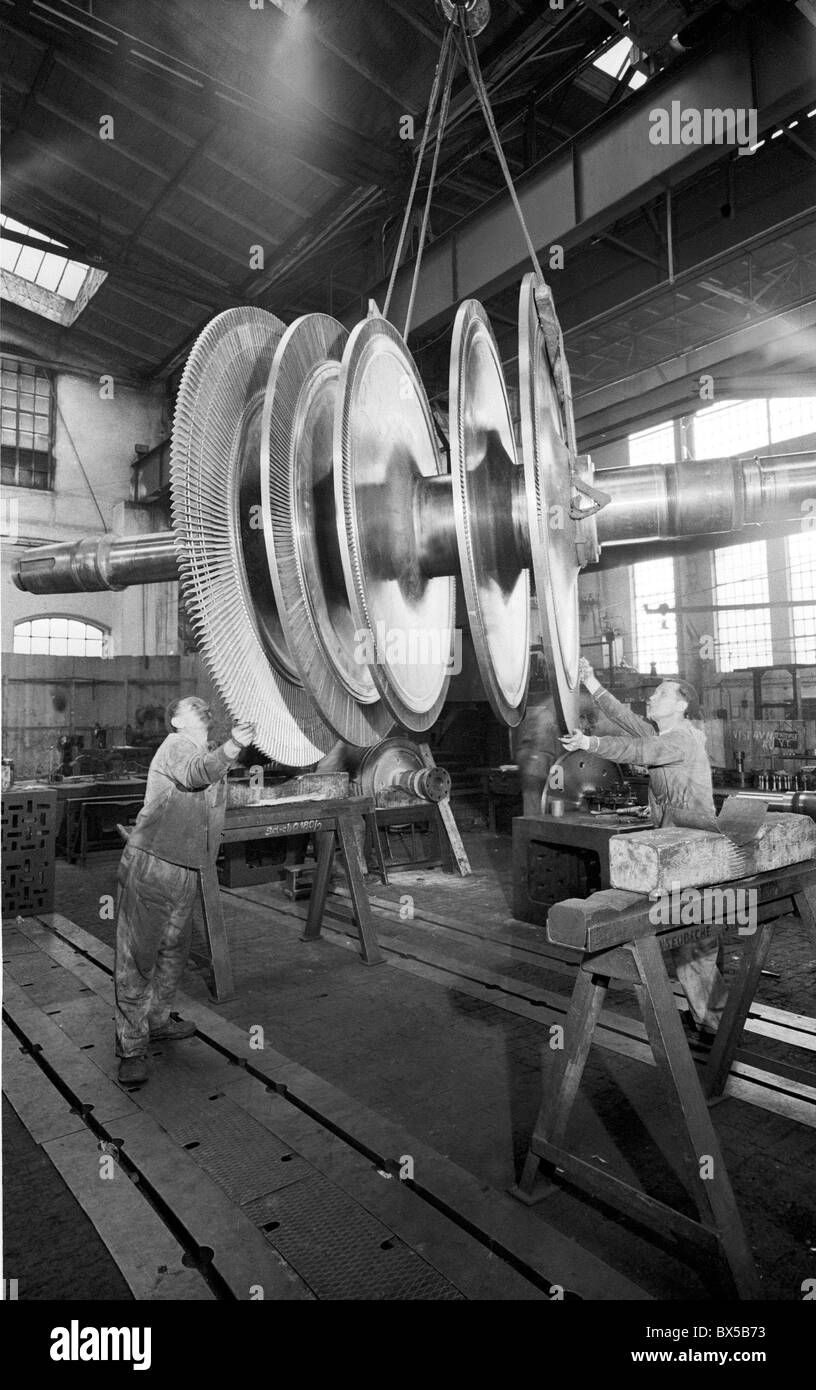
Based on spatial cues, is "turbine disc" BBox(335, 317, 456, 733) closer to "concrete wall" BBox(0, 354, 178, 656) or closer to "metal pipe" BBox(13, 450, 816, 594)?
"metal pipe" BBox(13, 450, 816, 594)

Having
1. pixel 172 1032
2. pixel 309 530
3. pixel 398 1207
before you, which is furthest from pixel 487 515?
pixel 172 1032

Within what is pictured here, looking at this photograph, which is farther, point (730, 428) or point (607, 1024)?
point (730, 428)

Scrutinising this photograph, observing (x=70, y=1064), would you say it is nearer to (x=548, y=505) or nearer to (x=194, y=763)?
(x=194, y=763)

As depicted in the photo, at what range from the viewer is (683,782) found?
3.52 metres

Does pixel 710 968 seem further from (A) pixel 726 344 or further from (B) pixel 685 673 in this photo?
(B) pixel 685 673

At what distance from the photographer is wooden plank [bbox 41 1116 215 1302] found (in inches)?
77.7

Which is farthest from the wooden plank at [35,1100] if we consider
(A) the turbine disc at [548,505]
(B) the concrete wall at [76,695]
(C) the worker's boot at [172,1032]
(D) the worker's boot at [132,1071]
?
(B) the concrete wall at [76,695]

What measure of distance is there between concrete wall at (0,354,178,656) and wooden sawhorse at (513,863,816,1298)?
12.7 meters

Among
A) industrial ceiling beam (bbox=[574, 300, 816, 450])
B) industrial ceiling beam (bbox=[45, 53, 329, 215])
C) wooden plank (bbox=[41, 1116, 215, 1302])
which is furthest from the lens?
industrial ceiling beam (bbox=[45, 53, 329, 215])

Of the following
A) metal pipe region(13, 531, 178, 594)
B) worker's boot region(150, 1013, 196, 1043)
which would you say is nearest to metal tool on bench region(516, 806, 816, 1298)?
metal pipe region(13, 531, 178, 594)

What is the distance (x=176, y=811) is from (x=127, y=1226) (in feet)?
5.54

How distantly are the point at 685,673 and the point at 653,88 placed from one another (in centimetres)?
1152

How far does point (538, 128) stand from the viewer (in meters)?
5.09

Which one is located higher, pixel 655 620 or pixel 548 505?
pixel 655 620
